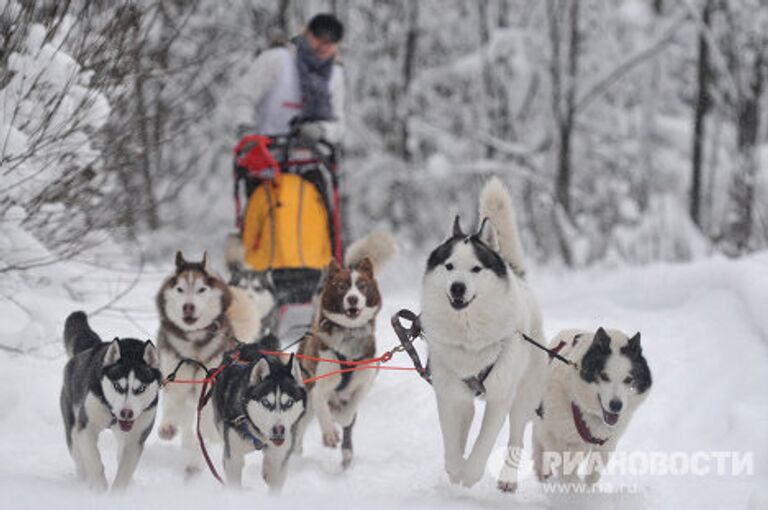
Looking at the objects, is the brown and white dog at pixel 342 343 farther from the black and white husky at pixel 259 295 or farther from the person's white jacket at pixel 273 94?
the person's white jacket at pixel 273 94

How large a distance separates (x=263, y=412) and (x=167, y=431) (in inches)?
55.6

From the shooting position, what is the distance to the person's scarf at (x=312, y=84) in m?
6.55

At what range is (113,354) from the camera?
9.98ft

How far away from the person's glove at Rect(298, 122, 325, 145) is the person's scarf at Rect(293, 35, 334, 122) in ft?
1.06

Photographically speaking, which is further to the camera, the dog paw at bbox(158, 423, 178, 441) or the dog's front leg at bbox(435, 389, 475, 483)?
the dog paw at bbox(158, 423, 178, 441)

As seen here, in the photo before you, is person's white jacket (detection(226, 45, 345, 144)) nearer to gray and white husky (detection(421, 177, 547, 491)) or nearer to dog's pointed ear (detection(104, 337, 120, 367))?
gray and white husky (detection(421, 177, 547, 491))

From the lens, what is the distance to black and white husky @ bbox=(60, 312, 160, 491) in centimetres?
300

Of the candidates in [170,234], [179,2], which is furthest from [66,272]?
[170,234]

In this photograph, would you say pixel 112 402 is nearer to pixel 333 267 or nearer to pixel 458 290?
pixel 458 290

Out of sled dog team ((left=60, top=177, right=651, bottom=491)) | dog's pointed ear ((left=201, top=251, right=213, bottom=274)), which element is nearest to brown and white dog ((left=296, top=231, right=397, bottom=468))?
sled dog team ((left=60, top=177, right=651, bottom=491))

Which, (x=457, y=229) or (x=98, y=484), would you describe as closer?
(x=98, y=484)

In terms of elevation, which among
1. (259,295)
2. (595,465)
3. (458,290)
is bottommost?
(595,465)


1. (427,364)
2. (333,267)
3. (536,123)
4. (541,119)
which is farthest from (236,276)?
(536,123)

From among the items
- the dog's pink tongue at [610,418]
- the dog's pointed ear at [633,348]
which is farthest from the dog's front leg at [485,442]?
the dog's pointed ear at [633,348]
